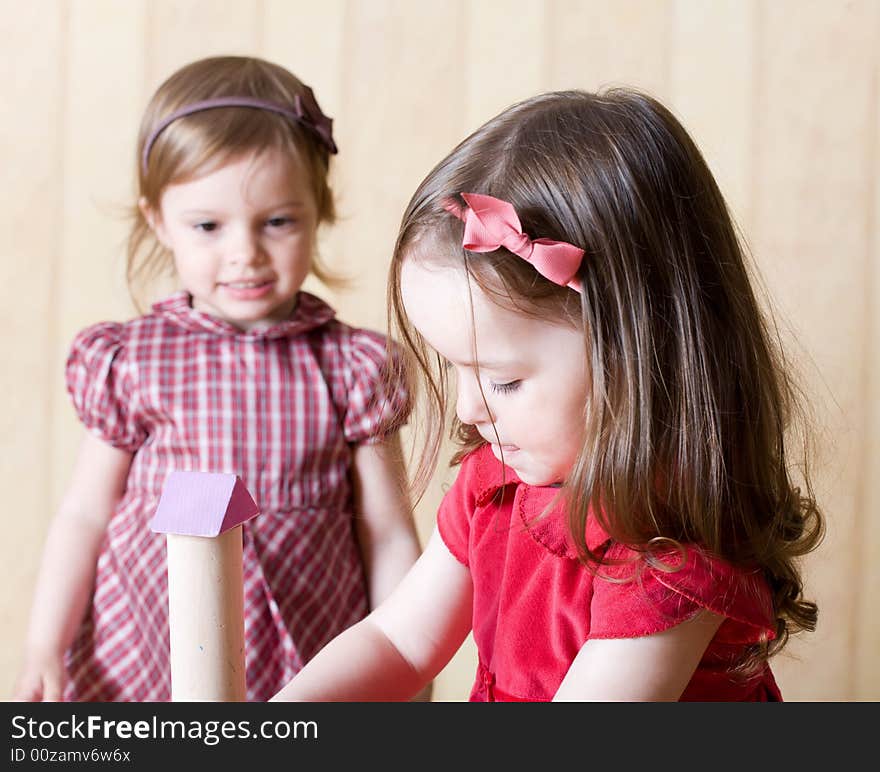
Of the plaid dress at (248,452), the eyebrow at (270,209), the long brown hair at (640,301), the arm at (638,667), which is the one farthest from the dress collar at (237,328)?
the arm at (638,667)

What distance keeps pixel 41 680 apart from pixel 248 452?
30cm

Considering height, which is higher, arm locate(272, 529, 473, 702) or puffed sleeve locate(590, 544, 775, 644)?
puffed sleeve locate(590, 544, 775, 644)

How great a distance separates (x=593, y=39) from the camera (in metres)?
1.52

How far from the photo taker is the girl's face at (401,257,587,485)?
69 centimetres

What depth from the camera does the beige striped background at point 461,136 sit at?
151cm

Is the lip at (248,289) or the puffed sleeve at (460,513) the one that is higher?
the lip at (248,289)

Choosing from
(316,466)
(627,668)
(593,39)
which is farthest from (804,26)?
(627,668)

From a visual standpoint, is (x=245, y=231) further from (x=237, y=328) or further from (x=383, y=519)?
(x=383, y=519)

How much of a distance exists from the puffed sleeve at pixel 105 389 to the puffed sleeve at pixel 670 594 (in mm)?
619

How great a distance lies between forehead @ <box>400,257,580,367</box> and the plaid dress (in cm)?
42

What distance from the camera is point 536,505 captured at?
0.82 metres

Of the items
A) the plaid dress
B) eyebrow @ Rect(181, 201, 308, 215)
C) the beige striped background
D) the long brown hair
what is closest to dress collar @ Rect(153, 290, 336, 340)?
the plaid dress

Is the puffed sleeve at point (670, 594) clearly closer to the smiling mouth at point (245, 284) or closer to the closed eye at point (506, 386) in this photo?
the closed eye at point (506, 386)

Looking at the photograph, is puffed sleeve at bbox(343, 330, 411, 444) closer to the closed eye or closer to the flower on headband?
the flower on headband
